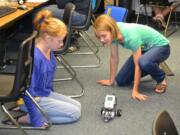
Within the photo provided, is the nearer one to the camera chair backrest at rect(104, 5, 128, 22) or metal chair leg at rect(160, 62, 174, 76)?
metal chair leg at rect(160, 62, 174, 76)

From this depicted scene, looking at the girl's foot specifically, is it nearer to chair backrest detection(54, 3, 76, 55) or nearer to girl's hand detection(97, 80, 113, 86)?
girl's hand detection(97, 80, 113, 86)

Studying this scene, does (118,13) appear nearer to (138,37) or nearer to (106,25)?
(138,37)

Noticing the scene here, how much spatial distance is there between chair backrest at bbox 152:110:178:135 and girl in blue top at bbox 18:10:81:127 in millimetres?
1293

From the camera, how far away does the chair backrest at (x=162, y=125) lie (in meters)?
1.25

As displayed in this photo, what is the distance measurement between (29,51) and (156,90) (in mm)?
1551

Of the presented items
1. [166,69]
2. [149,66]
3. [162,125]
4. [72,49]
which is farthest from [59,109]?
[72,49]

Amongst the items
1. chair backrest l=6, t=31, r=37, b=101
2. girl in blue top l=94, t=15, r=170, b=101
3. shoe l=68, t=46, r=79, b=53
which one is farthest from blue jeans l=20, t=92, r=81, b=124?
shoe l=68, t=46, r=79, b=53

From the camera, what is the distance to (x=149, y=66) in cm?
326

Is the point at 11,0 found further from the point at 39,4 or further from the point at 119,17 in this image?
the point at 119,17

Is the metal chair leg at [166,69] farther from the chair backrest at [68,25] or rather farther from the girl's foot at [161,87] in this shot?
the chair backrest at [68,25]

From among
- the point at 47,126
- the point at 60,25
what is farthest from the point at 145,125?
the point at 60,25

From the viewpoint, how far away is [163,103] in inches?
122

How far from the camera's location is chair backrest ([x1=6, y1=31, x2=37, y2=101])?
2074 mm

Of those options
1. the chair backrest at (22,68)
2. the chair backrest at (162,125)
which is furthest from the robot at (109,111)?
the chair backrest at (162,125)
